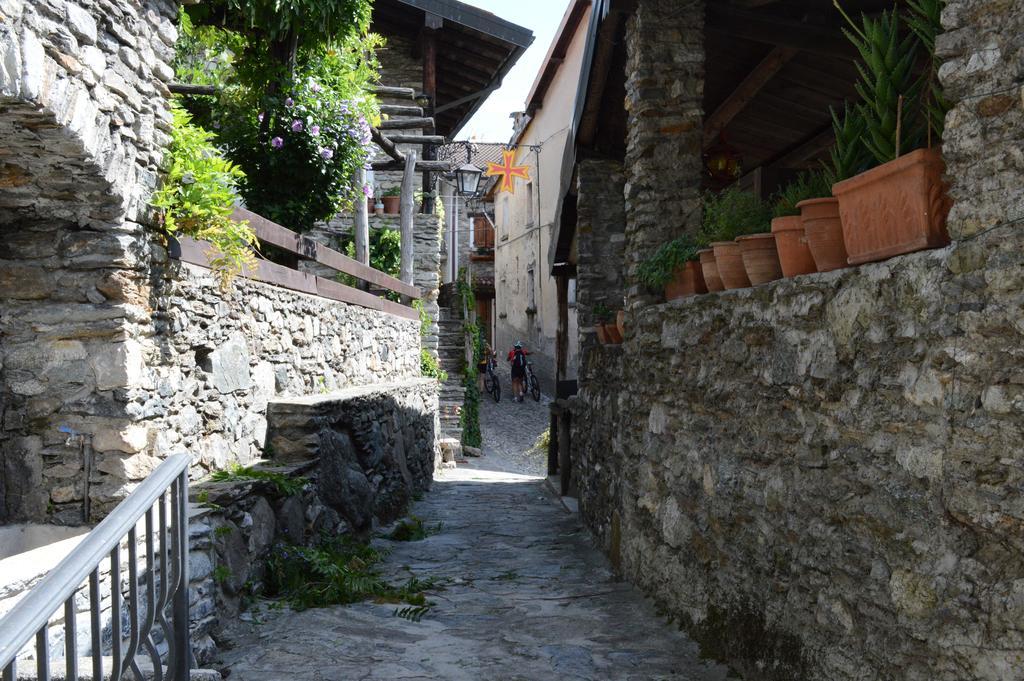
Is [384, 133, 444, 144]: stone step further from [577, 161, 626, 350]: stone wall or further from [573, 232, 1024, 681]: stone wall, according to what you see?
[573, 232, 1024, 681]: stone wall

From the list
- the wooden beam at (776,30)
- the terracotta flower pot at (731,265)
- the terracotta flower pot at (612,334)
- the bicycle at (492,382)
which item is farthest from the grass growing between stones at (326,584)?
the bicycle at (492,382)

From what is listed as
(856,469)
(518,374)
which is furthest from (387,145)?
(518,374)

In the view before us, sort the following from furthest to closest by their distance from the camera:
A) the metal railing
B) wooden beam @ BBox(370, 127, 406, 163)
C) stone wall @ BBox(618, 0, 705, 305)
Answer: wooden beam @ BBox(370, 127, 406, 163) → stone wall @ BBox(618, 0, 705, 305) → the metal railing

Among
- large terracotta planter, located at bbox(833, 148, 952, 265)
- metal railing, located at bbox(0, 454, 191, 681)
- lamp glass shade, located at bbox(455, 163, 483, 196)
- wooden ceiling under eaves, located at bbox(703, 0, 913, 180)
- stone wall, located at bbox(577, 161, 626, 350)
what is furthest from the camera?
lamp glass shade, located at bbox(455, 163, 483, 196)

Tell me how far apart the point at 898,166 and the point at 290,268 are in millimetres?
4996

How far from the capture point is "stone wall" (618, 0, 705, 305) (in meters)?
5.06

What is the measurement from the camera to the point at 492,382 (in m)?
21.0

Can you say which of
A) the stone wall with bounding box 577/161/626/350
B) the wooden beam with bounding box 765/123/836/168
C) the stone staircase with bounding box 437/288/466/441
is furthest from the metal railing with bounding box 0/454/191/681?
the stone staircase with bounding box 437/288/466/441

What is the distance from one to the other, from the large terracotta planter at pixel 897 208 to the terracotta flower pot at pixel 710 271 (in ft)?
4.10

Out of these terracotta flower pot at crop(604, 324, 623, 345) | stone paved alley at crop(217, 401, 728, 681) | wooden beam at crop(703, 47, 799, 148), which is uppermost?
wooden beam at crop(703, 47, 799, 148)

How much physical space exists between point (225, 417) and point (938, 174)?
3.72 metres

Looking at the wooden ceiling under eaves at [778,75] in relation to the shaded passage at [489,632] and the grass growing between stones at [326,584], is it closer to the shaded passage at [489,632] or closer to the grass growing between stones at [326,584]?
the shaded passage at [489,632]

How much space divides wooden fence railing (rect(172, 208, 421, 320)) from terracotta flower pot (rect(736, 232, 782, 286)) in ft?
8.48

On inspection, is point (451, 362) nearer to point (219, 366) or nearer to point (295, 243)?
point (295, 243)
